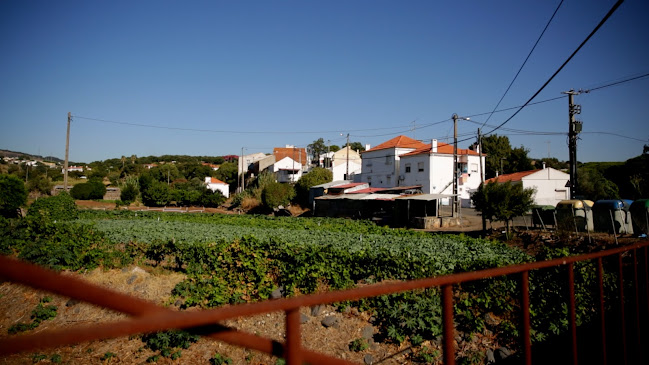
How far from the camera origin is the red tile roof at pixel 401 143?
163ft

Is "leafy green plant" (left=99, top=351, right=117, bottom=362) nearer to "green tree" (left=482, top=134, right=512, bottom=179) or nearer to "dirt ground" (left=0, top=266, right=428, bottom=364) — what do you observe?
"dirt ground" (left=0, top=266, right=428, bottom=364)

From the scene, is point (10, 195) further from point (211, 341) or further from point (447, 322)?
point (447, 322)

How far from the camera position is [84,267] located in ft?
51.4

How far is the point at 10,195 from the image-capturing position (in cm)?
3170

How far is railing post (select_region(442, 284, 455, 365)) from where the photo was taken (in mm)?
1972

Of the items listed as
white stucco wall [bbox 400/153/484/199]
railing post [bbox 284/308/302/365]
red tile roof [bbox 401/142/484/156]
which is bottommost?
railing post [bbox 284/308/302/365]

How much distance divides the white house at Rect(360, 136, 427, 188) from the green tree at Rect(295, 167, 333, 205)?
228 inches

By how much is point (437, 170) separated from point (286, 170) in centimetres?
2800

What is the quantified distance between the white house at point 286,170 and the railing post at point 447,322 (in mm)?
60481

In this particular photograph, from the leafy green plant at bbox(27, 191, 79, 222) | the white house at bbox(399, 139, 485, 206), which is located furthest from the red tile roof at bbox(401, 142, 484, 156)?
the leafy green plant at bbox(27, 191, 79, 222)

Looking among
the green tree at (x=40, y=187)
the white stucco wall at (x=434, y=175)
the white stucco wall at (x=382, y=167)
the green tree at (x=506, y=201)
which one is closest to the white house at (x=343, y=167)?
the white stucco wall at (x=382, y=167)

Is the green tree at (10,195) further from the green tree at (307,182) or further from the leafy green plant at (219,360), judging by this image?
the leafy green plant at (219,360)

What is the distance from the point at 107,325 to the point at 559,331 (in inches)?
370

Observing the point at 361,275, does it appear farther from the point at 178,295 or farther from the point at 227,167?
the point at 227,167
